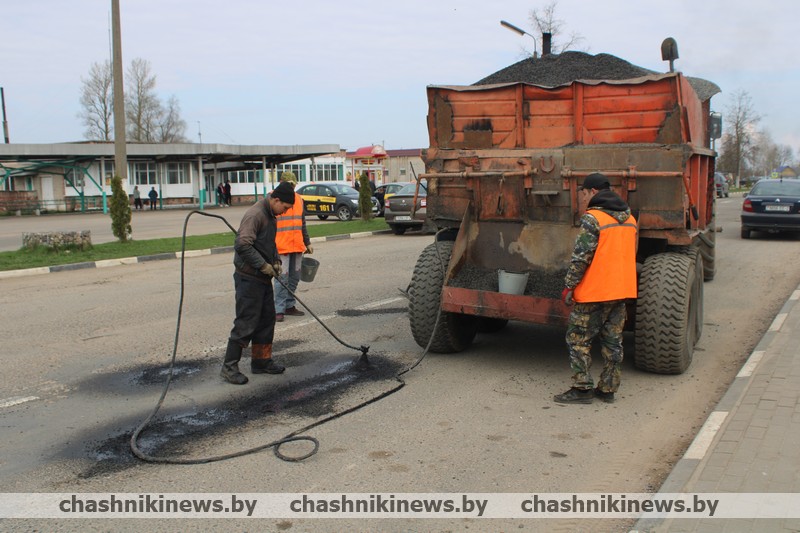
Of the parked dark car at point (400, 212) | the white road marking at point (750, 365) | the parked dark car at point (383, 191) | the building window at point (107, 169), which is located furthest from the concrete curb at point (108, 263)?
the building window at point (107, 169)

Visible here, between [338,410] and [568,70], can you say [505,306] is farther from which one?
[568,70]

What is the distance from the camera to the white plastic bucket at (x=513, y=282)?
20.8 ft

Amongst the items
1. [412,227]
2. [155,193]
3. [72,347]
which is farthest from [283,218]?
[155,193]

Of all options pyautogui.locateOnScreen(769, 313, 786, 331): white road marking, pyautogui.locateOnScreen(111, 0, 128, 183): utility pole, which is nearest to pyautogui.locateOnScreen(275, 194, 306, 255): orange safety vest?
pyautogui.locateOnScreen(769, 313, 786, 331): white road marking

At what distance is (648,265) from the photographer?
19.9 feet

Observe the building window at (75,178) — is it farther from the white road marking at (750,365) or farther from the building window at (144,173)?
the white road marking at (750,365)

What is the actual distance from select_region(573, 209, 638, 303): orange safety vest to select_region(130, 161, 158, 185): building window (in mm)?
43259

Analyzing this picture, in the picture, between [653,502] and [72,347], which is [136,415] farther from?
[653,502]

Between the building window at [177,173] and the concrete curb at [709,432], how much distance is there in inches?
1708

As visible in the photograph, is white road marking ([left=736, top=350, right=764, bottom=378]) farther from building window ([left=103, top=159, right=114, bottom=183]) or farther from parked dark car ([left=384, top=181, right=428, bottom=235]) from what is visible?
building window ([left=103, top=159, right=114, bottom=183])

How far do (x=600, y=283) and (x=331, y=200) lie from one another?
2300 cm

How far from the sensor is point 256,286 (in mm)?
6047

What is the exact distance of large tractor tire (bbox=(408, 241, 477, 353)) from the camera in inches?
259

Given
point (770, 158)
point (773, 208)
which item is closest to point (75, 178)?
point (773, 208)
